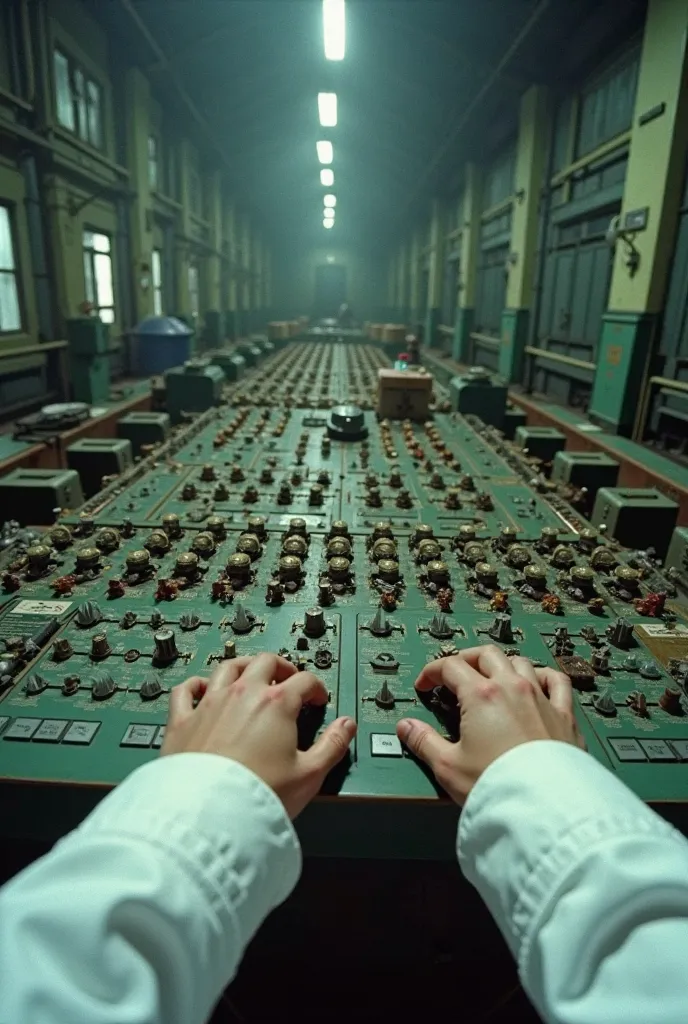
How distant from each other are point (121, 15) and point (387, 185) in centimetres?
1389

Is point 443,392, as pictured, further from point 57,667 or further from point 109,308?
point 57,667

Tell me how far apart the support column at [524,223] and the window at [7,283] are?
769 centimetres

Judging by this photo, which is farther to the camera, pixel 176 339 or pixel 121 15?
pixel 176 339

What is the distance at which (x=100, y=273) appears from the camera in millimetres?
9797

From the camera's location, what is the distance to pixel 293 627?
2271 mm

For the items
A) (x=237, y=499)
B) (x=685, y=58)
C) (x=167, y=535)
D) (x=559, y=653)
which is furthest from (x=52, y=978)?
(x=685, y=58)

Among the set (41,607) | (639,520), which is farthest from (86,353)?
(639,520)

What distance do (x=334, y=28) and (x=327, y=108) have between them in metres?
4.59

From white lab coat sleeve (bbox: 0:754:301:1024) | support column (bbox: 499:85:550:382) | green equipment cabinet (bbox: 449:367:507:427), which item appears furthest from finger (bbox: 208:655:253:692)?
support column (bbox: 499:85:550:382)

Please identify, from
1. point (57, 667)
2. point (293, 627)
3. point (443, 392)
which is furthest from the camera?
point (443, 392)

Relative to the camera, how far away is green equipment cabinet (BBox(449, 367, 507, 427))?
720 centimetres

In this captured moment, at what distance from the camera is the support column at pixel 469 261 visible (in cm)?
1380

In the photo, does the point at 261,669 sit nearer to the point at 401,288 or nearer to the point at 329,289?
the point at 401,288

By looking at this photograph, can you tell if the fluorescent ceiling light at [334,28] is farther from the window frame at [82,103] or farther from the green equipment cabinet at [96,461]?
the green equipment cabinet at [96,461]
